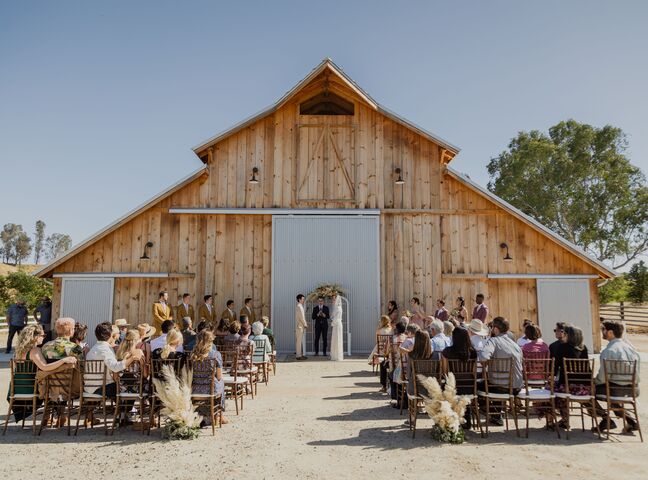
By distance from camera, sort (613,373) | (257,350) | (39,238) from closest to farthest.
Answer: (613,373)
(257,350)
(39,238)

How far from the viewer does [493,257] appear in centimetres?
1468

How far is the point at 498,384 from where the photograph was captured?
6641 millimetres

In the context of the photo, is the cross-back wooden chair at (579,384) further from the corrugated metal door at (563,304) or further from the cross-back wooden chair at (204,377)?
the corrugated metal door at (563,304)

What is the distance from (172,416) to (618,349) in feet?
19.8

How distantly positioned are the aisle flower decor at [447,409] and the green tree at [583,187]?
3210cm

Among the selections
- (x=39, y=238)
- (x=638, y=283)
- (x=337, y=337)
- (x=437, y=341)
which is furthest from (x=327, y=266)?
(x=39, y=238)

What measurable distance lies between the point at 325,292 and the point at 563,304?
7293 millimetres

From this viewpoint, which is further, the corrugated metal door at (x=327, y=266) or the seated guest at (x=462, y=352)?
the corrugated metal door at (x=327, y=266)

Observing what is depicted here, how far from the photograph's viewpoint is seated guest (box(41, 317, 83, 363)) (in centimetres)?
662

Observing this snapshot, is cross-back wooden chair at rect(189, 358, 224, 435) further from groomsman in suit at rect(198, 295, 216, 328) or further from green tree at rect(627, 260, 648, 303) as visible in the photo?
green tree at rect(627, 260, 648, 303)

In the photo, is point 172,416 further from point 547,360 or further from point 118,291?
point 118,291

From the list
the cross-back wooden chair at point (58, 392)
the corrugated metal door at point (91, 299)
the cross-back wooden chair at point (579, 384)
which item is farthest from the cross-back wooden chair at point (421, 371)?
the corrugated metal door at point (91, 299)

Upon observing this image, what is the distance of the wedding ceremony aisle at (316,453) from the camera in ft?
16.7

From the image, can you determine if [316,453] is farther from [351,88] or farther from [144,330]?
[351,88]
